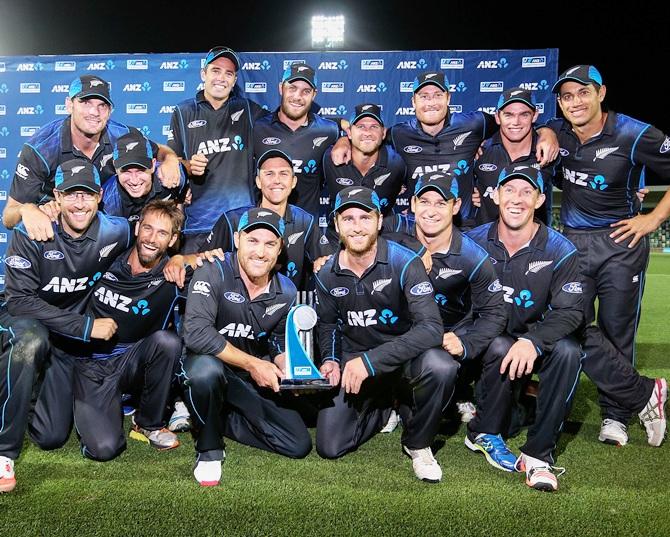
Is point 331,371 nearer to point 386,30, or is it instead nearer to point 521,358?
point 521,358

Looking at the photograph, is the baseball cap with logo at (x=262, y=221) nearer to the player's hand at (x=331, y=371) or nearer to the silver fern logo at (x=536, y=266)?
the player's hand at (x=331, y=371)

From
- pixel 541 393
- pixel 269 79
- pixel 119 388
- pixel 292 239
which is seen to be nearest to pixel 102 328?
pixel 119 388

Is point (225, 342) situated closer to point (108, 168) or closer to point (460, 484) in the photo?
point (460, 484)

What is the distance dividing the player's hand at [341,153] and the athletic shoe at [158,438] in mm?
2537

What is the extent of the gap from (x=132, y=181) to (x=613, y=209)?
377 cm

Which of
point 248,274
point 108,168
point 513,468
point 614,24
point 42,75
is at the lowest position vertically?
point 513,468

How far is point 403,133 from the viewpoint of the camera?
509cm

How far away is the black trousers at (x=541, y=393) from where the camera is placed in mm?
3369

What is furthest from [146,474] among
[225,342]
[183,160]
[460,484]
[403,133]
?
[403,133]

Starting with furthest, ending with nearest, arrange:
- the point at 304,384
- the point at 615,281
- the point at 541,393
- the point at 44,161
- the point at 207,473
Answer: the point at 44,161 < the point at 615,281 < the point at 541,393 < the point at 304,384 < the point at 207,473

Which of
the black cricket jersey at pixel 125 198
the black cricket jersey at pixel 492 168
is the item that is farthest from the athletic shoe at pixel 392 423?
Answer: the black cricket jersey at pixel 125 198

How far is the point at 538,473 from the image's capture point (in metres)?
3.25

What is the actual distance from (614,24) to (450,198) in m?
40.3

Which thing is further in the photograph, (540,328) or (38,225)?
(38,225)
